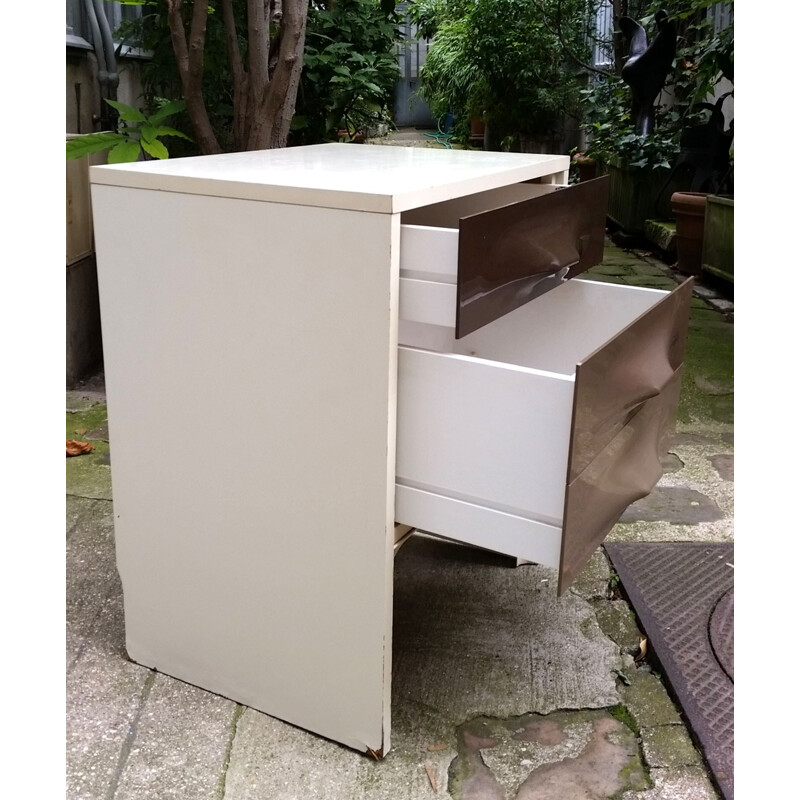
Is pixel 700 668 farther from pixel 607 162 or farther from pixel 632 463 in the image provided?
pixel 607 162

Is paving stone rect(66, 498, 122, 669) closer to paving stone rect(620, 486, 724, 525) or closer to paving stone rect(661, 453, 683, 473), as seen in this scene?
paving stone rect(620, 486, 724, 525)

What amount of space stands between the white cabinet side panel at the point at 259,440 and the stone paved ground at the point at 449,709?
8 cm

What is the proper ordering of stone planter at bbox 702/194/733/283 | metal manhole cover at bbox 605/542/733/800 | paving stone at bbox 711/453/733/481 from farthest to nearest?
stone planter at bbox 702/194/733/283, paving stone at bbox 711/453/733/481, metal manhole cover at bbox 605/542/733/800

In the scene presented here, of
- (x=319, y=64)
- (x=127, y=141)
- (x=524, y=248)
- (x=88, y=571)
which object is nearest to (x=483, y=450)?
(x=524, y=248)

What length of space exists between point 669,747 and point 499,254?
847 mm

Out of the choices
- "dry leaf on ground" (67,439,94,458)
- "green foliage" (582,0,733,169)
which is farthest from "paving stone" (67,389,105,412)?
"green foliage" (582,0,733,169)

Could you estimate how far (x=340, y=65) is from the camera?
3.74 metres

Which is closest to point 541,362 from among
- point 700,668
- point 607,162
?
point 700,668

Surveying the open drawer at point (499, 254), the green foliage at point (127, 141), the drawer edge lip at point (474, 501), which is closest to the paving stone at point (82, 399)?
the green foliage at point (127, 141)

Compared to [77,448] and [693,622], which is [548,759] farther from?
[77,448]

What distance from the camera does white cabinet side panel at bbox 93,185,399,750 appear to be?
4.35ft

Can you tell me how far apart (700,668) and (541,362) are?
65 cm

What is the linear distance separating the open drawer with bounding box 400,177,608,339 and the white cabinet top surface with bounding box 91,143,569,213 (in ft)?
0.20

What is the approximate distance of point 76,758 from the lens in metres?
1.45
